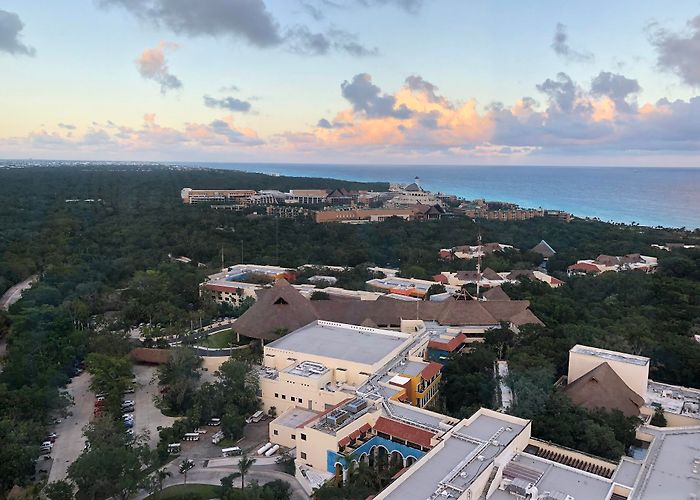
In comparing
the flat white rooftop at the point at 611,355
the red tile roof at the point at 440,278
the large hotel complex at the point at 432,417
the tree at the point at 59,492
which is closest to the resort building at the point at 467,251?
the red tile roof at the point at 440,278

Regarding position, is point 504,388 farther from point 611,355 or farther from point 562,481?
point 562,481

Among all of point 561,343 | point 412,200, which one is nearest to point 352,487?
point 561,343

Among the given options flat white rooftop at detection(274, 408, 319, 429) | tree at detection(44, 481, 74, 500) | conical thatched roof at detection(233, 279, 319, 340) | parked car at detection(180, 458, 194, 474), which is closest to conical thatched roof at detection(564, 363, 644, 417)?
flat white rooftop at detection(274, 408, 319, 429)

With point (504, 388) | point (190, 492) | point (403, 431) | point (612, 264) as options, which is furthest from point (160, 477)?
point (612, 264)

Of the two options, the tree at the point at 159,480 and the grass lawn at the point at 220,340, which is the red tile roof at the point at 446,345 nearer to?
the grass lawn at the point at 220,340

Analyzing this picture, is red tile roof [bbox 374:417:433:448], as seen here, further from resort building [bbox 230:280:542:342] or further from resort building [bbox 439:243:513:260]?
resort building [bbox 439:243:513:260]

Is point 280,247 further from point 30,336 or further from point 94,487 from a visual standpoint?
point 94,487

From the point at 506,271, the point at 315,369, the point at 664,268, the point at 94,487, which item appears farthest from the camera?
the point at 506,271
